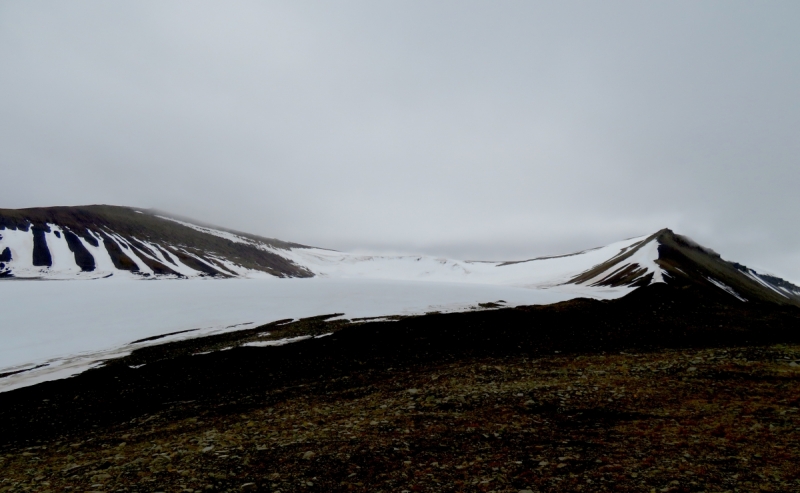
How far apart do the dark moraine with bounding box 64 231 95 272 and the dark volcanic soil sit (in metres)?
155


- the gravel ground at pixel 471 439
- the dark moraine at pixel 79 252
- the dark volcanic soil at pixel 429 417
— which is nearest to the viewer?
the gravel ground at pixel 471 439

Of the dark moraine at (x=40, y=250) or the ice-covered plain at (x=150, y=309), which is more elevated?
the dark moraine at (x=40, y=250)

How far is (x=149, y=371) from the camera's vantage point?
23.5m

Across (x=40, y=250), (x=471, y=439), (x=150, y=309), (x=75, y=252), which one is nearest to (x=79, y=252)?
(x=75, y=252)

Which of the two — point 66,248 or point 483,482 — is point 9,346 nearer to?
point 483,482

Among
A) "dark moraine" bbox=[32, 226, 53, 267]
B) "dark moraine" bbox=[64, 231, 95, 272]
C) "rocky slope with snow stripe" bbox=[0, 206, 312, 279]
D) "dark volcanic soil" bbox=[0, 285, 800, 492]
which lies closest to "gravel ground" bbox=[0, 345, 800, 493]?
"dark volcanic soil" bbox=[0, 285, 800, 492]

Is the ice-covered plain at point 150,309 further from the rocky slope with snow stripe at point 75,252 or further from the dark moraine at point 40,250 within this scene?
the dark moraine at point 40,250

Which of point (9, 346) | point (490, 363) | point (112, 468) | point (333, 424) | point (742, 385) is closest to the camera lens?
point (112, 468)

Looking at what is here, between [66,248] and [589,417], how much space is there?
200 m

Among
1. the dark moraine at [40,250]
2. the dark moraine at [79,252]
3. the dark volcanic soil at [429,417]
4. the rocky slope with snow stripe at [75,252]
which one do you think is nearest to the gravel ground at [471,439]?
the dark volcanic soil at [429,417]

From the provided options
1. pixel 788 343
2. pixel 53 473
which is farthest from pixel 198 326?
pixel 788 343

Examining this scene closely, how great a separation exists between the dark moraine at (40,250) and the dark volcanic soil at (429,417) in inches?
6128

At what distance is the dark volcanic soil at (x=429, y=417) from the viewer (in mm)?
9180

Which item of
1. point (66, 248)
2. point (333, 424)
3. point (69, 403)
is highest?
point (66, 248)
